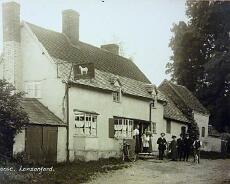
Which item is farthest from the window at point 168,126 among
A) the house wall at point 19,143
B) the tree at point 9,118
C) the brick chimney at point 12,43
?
the tree at point 9,118

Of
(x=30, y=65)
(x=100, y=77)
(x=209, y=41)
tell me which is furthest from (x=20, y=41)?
(x=209, y=41)

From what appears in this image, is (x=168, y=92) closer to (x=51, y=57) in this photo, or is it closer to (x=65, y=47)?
(x=65, y=47)

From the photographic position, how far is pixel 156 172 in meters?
18.5

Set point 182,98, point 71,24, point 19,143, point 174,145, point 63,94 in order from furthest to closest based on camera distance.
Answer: point 182,98 < point 71,24 < point 174,145 < point 63,94 < point 19,143

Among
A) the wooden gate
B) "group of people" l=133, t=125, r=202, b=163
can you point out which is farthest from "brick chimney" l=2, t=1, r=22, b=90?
"group of people" l=133, t=125, r=202, b=163

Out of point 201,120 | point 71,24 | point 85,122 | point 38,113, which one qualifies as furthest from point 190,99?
point 38,113

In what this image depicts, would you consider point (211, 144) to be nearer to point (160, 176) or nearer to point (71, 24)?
point (71, 24)

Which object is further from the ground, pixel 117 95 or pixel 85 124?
pixel 117 95

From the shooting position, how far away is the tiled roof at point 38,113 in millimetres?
19781

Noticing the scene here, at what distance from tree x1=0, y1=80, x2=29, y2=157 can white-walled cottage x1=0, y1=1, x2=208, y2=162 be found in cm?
63

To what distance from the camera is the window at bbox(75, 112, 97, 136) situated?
→ 22.2 m

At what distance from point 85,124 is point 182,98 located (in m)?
15.9

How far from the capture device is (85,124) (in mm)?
22578

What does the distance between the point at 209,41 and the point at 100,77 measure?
11.1 metres
